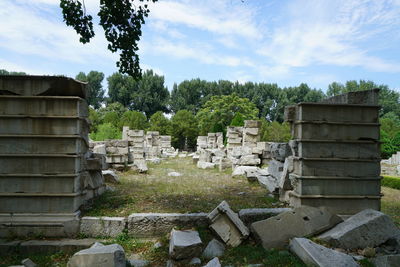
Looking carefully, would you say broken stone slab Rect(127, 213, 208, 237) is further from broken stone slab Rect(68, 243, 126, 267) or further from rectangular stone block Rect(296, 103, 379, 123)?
rectangular stone block Rect(296, 103, 379, 123)

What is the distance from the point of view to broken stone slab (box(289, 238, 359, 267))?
3578 mm

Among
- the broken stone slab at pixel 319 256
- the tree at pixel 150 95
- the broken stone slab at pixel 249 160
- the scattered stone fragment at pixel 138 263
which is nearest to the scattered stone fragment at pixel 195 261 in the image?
the scattered stone fragment at pixel 138 263

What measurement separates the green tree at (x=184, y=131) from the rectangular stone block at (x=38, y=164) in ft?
113

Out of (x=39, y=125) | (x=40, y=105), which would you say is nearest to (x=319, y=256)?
(x=39, y=125)

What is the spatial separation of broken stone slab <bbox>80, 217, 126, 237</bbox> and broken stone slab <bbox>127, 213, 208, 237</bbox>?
0.75 ft

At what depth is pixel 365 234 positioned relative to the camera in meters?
4.50

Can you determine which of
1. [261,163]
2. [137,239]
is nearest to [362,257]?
[137,239]

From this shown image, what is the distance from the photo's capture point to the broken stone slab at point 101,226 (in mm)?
5246

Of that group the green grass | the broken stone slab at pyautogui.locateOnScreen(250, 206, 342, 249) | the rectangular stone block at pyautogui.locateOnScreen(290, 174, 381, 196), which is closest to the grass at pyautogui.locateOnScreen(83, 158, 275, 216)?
the rectangular stone block at pyautogui.locateOnScreen(290, 174, 381, 196)

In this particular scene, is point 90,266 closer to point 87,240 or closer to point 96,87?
point 87,240

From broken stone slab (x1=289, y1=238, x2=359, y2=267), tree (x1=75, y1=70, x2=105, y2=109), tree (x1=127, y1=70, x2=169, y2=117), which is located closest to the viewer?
broken stone slab (x1=289, y1=238, x2=359, y2=267)

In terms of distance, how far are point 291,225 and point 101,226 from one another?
363 cm

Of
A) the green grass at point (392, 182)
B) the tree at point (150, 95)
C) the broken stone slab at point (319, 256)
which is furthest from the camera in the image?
the tree at point (150, 95)

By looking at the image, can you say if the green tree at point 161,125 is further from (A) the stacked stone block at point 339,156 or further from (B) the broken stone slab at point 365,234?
(B) the broken stone slab at point 365,234
